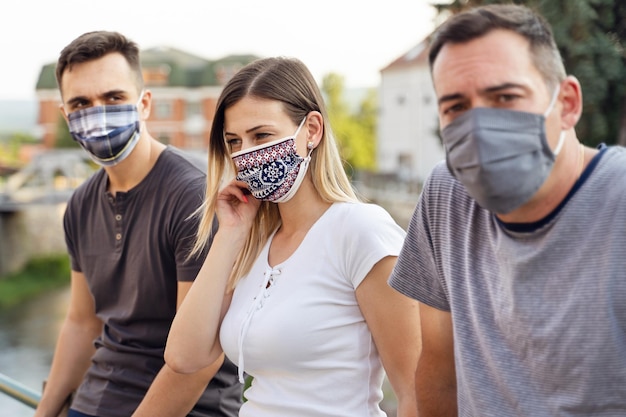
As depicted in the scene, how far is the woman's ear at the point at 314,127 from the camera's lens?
244 centimetres

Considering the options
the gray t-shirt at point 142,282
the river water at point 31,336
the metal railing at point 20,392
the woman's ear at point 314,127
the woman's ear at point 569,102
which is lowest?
the river water at point 31,336

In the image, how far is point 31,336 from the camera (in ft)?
77.5

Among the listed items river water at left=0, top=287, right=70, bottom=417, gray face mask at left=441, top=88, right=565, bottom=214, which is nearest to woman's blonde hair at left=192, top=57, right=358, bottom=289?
gray face mask at left=441, top=88, right=565, bottom=214

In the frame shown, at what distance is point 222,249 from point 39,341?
22319 mm

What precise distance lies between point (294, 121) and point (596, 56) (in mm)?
11351

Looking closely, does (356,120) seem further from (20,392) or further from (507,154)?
(507,154)

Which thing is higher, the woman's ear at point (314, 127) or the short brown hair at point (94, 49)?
the short brown hair at point (94, 49)

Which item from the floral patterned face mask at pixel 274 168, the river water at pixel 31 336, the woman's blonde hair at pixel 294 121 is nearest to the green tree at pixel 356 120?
the river water at pixel 31 336

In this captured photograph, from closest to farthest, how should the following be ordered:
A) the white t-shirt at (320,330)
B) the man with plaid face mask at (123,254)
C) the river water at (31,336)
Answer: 1. the white t-shirt at (320,330)
2. the man with plaid face mask at (123,254)
3. the river water at (31,336)

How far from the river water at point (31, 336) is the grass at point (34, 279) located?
2.03 ft

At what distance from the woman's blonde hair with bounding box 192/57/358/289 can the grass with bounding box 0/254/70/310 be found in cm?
2764

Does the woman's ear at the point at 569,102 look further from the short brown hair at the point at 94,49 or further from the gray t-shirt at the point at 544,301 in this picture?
the short brown hair at the point at 94,49

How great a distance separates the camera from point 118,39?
3.13 meters

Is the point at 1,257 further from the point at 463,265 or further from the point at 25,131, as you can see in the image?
the point at 25,131
